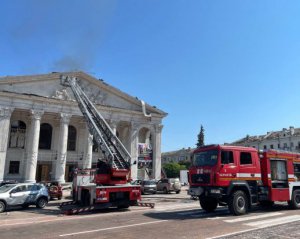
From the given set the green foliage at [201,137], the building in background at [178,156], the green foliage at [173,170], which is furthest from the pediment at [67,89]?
the building in background at [178,156]

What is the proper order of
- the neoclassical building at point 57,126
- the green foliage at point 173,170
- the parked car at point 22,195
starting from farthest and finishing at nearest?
the green foliage at point 173,170, the neoclassical building at point 57,126, the parked car at point 22,195

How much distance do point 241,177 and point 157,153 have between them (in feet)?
101

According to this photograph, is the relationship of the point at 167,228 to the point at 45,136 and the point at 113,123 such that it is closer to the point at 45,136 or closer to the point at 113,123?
the point at 113,123

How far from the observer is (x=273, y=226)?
33.6 ft

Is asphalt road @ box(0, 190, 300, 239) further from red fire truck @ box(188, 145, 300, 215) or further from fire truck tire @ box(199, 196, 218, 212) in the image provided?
fire truck tire @ box(199, 196, 218, 212)

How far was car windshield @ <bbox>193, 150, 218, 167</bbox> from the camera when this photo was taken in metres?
13.4

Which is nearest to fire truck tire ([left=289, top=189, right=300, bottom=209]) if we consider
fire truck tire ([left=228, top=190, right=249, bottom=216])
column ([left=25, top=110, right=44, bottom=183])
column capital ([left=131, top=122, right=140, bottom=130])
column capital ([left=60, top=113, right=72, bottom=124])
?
fire truck tire ([left=228, top=190, right=249, bottom=216])

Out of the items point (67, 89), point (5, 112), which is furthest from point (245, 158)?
point (67, 89)

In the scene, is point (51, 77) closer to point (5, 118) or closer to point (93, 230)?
point (5, 118)

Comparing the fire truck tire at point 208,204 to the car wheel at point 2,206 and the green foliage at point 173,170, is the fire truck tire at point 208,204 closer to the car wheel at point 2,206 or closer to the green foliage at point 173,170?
the car wheel at point 2,206

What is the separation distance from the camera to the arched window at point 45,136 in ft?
129

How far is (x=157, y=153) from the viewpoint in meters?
44.1

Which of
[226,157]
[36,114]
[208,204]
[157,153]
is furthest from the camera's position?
[157,153]

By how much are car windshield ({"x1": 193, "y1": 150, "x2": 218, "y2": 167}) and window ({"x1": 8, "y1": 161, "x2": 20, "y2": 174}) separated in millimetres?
29250
